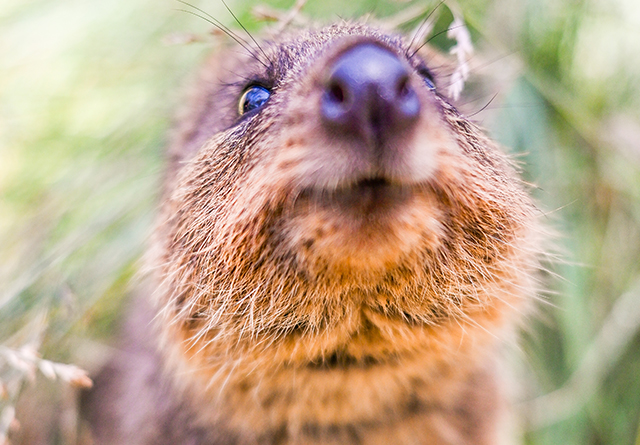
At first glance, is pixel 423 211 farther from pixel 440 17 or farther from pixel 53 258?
pixel 53 258

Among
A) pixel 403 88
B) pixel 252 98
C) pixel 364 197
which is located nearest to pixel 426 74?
pixel 252 98

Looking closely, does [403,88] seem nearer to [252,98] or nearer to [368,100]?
[368,100]

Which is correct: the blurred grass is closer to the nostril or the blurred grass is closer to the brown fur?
the brown fur

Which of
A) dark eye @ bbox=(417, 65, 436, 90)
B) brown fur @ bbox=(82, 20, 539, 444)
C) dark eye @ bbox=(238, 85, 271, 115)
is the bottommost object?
brown fur @ bbox=(82, 20, 539, 444)

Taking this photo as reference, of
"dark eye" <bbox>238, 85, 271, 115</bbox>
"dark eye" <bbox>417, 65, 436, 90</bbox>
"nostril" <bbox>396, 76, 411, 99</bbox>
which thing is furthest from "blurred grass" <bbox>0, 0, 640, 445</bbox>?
"nostril" <bbox>396, 76, 411, 99</bbox>

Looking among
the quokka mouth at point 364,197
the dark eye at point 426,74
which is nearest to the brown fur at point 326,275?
the quokka mouth at point 364,197

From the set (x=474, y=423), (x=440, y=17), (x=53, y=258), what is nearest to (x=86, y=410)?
(x=53, y=258)

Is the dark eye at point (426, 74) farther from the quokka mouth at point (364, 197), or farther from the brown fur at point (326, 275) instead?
the quokka mouth at point (364, 197)
